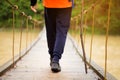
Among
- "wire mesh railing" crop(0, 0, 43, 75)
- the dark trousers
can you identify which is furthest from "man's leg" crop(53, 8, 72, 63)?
"wire mesh railing" crop(0, 0, 43, 75)

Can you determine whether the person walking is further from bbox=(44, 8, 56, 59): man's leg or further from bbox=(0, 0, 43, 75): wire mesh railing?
bbox=(0, 0, 43, 75): wire mesh railing

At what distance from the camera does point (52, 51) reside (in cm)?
306

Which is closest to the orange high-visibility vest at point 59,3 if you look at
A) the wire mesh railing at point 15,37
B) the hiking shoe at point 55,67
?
the hiking shoe at point 55,67

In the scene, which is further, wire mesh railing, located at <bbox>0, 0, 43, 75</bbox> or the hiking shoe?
wire mesh railing, located at <bbox>0, 0, 43, 75</bbox>

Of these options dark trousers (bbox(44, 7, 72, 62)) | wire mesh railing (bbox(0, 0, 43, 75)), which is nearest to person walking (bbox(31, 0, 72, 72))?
dark trousers (bbox(44, 7, 72, 62))

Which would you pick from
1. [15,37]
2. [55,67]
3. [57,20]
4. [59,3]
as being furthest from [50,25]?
[15,37]

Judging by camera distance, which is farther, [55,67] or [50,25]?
[50,25]

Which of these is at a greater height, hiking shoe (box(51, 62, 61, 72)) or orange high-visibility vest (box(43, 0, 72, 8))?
orange high-visibility vest (box(43, 0, 72, 8))

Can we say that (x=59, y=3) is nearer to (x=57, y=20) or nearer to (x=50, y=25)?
(x=57, y=20)

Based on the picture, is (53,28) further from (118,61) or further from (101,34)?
(101,34)

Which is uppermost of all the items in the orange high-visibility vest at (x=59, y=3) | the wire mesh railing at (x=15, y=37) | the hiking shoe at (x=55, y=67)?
the orange high-visibility vest at (x=59, y=3)

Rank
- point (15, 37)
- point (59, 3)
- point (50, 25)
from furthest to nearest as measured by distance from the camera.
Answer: point (15, 37)
point (50, 25)
point (59, 3)

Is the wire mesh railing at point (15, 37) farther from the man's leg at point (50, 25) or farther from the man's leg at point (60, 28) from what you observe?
the man's leg at point (60, 28)

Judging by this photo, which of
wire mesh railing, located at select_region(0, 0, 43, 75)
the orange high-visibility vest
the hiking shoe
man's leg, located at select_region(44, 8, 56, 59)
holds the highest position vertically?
the orange high-visibility vest
